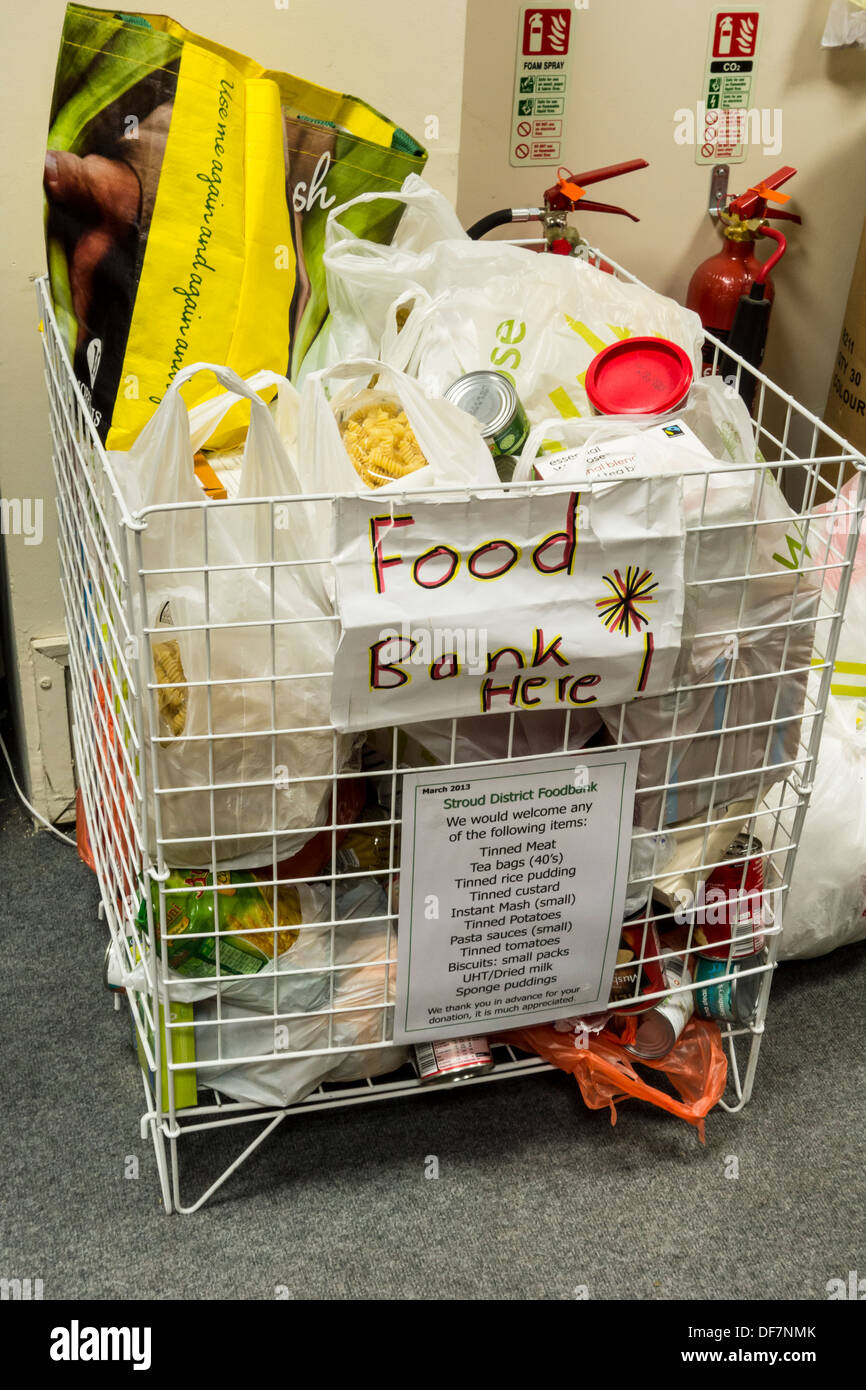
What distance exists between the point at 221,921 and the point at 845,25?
1605 millimetres

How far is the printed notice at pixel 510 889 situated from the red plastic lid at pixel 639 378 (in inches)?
12.1

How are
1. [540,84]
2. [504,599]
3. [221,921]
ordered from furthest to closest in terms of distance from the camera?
[540,84], [221,921], [504,599]

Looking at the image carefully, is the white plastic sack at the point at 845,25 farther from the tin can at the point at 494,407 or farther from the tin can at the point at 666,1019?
the tin can at the point at 666,1019

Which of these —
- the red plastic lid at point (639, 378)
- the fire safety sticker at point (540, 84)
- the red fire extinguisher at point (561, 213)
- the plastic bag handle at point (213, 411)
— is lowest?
the plastic bag handle at point (213, 411)

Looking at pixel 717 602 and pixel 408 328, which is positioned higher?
pixel 408 328

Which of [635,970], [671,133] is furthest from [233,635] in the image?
[671,133]

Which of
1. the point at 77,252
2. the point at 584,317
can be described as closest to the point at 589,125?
the point at 584,317

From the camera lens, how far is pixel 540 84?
178cm

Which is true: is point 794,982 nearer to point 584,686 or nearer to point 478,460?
point 584,686

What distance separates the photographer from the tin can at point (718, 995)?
1.22 meters

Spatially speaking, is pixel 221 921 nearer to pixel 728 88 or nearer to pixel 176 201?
pixel 176 201

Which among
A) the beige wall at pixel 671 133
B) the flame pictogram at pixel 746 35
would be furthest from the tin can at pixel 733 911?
the flame pictogram at pixel 746 35

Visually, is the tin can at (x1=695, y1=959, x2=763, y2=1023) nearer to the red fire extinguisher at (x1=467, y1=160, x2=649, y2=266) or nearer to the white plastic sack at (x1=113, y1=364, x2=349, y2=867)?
the white plastic sack at (x1=113, y1=364, x2=349, y2=867)

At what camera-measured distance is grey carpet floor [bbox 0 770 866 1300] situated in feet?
3.65
